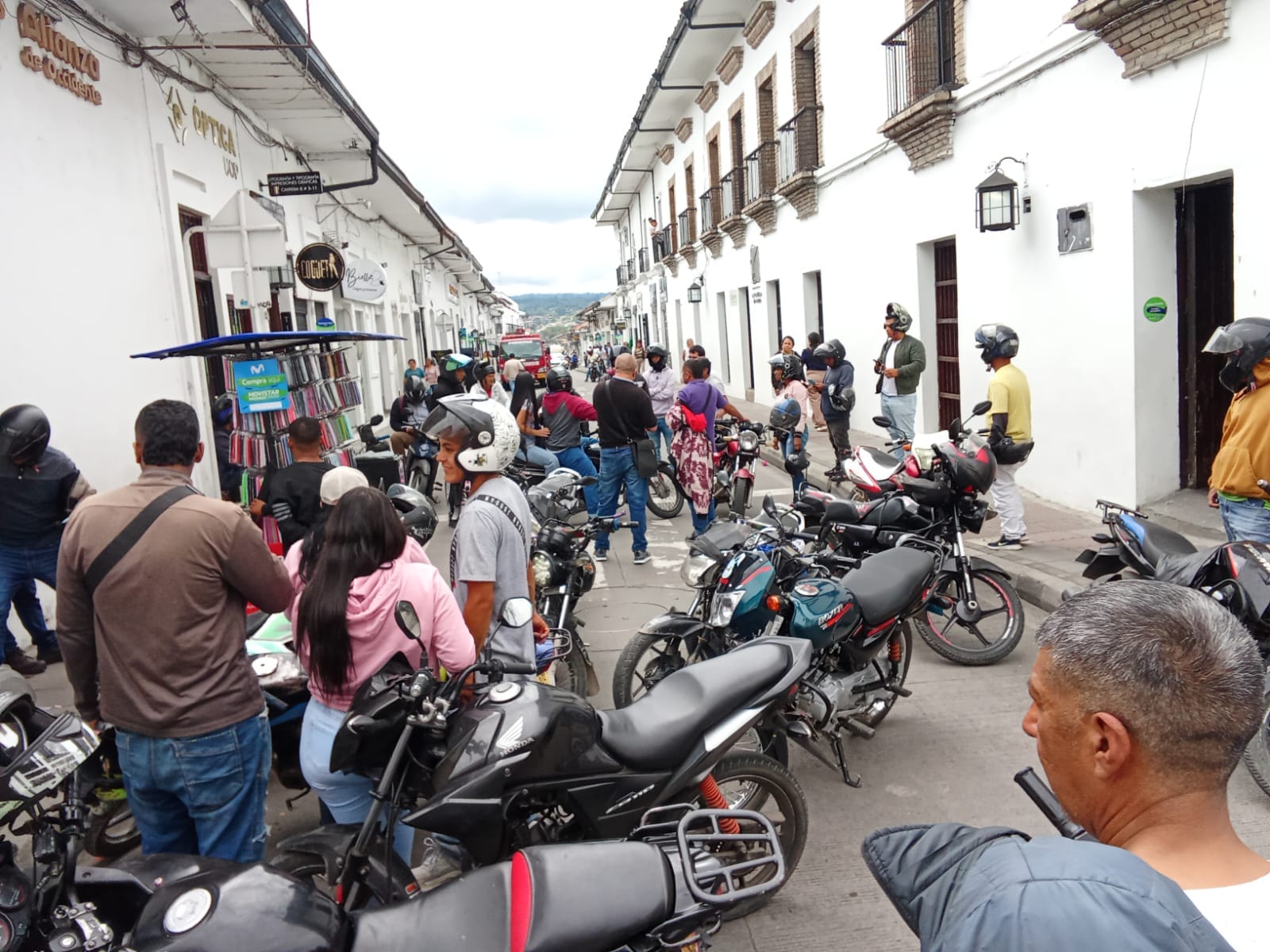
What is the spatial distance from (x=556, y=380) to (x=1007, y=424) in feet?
13.0

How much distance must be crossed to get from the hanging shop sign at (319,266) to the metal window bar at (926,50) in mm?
6544

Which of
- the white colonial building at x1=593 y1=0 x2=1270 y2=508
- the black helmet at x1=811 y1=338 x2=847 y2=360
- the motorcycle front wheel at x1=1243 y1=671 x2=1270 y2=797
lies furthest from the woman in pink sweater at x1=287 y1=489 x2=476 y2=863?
the black helmet at x1=811 y1=338 x2=847 y2=360

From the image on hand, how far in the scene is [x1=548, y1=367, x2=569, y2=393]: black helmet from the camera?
884cm

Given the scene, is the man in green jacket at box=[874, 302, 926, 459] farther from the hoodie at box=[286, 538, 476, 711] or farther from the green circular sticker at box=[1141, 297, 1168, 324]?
the hoodie at box=[286, 538, 476, 711]

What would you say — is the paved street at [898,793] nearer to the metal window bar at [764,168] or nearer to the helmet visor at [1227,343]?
the helmet visor at [1227,343]

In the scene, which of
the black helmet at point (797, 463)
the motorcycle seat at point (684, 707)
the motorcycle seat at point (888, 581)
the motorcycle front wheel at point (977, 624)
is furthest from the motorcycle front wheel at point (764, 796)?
the black helmet at point (797, 463)

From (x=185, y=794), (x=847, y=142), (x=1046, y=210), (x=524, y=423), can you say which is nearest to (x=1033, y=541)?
(x=1046, y=210)

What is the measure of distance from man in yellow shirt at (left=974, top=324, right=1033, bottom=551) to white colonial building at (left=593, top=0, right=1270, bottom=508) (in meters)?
1.15

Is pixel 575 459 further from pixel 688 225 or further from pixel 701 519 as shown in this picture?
pixel 688 225

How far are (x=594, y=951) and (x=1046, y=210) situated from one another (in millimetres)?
8404

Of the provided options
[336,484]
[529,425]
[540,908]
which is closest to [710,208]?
[529,425]

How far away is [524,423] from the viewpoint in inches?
365

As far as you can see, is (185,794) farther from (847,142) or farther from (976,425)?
(847,142)

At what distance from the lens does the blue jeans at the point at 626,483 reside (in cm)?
769
